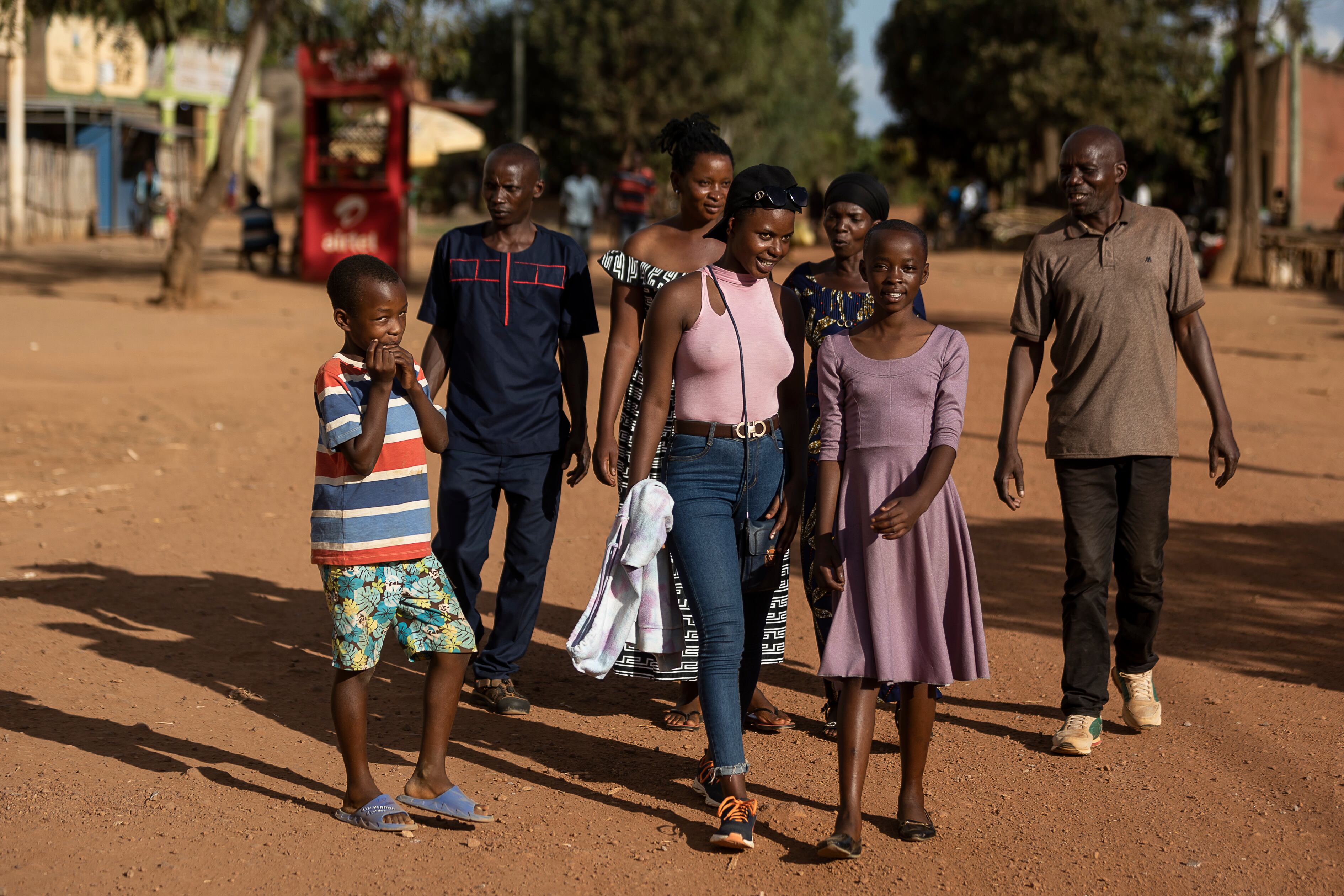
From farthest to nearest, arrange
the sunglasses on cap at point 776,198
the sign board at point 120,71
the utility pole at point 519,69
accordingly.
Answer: the utility pole at point 519,69 → the sign board at point 120,71 → the sunglasses on cap at point 776,198

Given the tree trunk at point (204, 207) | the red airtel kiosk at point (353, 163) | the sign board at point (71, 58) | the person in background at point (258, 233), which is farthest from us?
the sign board at point (71, 58)

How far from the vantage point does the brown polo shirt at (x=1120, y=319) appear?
4480mm

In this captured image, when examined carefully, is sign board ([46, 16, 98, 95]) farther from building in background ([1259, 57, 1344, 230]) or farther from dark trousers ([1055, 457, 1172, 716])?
dark trousers ([1055, 457, 1172, 716])

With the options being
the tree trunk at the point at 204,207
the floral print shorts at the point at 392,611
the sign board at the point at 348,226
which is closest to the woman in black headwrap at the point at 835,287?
the floral print shorts at the point at 392,611

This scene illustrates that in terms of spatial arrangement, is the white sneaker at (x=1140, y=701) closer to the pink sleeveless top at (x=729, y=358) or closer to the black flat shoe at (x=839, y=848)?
the black flat shoe at (x=839, y=848)

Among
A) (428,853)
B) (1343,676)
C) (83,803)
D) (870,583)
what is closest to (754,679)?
(870,583)

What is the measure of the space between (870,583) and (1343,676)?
2.62 meters

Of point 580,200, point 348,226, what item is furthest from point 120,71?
point 580,200

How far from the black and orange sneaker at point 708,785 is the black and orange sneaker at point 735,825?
8 cm

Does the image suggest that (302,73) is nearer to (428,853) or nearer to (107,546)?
(107,546)

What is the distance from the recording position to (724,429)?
386 centimetres

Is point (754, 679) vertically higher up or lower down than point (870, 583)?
lower down

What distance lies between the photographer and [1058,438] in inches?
180

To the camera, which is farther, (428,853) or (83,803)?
(83,803)
